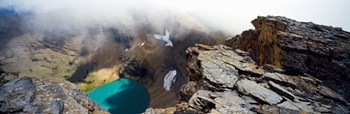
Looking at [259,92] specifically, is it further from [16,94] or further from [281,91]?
[16,94]

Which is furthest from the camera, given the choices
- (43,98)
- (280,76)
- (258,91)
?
(280,76)

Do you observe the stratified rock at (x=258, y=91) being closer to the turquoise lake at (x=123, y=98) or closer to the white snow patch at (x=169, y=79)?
the turquoise lake at (x=123, y=98)

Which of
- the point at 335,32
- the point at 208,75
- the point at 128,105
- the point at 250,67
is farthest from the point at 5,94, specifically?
the point at 128,105

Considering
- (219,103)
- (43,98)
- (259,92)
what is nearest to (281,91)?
(259,92)

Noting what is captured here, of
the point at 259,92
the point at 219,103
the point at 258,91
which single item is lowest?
the point at 259,92

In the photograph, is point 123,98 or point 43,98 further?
point 123,98

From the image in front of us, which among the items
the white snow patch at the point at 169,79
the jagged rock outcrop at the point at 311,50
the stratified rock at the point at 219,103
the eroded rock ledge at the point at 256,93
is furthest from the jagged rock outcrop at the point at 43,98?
the white snow patch at the point at 169,79

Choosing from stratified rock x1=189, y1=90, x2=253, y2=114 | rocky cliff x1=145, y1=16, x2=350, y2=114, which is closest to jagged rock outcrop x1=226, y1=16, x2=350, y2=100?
rocky cliff x1=145, y1=16, x2=350, y2=114
